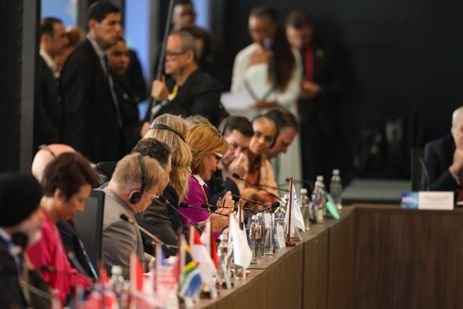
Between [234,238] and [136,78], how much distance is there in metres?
5.60

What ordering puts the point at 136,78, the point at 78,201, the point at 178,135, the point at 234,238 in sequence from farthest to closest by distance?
the point at 136,78 < the point at 178,135 < the point at 234,238 < the point at 78,201

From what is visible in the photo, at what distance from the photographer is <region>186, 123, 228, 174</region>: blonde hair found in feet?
19.6

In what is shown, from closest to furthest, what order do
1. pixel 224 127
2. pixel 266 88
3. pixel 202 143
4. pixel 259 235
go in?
pixel 259 235 < pixel 202 143 < pixel 224 127 < pixel 266 88

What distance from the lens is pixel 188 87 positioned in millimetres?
8125

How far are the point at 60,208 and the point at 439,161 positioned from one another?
4.62m

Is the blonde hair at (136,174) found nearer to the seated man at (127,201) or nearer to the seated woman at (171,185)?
the seated man at (127,201)

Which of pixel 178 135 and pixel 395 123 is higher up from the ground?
pixel 178 135

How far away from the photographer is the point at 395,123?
13.1 metres

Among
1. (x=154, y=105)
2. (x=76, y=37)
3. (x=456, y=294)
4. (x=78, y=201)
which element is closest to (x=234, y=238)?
(x=78, y=201)

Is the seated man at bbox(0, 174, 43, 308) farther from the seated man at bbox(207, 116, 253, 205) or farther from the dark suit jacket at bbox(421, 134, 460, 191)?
the dark suit jacket at bbox(421, 134, 460, 191)

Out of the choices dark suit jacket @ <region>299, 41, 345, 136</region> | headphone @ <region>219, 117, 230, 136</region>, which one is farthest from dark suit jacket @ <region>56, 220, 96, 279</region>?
dark suit jacket @ <region>299, 41, 345, 136</region>

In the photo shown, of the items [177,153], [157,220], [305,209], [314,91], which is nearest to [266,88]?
[314,91]

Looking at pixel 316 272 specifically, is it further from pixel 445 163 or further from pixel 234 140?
pixel 445 163

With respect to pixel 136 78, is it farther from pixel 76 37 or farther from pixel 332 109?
pixel 332 109
